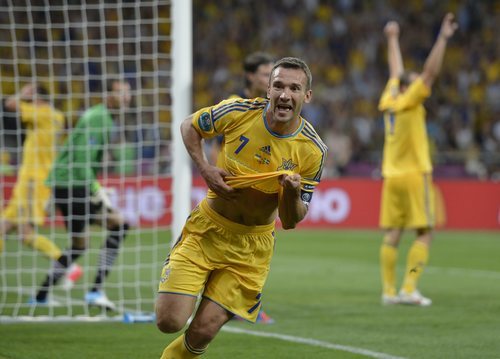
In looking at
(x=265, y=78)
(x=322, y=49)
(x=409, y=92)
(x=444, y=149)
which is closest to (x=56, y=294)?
(x=265, y=78)

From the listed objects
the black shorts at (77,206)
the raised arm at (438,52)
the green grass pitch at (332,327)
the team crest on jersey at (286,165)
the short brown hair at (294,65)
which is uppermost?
the raised arm at (438,52)

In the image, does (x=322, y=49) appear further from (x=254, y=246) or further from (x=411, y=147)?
(x=254, y=246)

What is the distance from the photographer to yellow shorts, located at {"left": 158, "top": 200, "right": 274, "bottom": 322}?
550 centimetres

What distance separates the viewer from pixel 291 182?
5.03 m

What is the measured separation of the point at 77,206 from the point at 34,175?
3.06 m

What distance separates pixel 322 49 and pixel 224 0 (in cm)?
331

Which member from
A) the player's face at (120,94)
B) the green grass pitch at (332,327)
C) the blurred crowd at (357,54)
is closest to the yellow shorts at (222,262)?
the green grass pitch at (332,327)

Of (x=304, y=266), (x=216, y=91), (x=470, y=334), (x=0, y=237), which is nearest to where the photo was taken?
(x=470, y=334)

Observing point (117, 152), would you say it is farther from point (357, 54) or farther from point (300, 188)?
point (300, 188)

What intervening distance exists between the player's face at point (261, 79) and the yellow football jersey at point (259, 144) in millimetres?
2895

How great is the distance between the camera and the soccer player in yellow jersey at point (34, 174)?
35.9 ft

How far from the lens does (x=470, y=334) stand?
781 centimetres

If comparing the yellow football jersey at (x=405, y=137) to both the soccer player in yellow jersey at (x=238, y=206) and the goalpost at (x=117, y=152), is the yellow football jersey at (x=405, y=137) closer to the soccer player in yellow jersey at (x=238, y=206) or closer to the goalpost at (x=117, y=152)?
the goalpost at (x=117, y=152)

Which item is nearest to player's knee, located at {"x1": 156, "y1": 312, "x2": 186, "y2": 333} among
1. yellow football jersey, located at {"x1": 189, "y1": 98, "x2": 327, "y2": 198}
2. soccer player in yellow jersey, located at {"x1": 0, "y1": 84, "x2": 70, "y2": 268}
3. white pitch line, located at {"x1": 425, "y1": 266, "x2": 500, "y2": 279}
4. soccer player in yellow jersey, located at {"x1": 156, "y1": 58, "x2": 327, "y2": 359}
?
soccer player in yellow jersey, located at {"x1": 156, "y1": 58, "x2": 327, "y2": 359}
